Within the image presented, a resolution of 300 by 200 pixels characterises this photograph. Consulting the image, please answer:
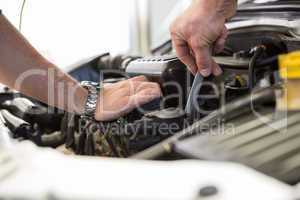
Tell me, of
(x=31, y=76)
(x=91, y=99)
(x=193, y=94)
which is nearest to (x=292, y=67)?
(x=193, y=94)

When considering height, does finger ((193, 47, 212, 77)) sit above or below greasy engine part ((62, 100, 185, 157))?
above

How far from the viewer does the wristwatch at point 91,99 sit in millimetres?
924

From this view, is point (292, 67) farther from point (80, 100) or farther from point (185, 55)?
point (80, 100)

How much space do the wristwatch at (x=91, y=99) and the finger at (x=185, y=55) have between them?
26cm

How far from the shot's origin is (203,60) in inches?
37.7

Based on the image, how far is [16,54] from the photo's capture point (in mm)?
995

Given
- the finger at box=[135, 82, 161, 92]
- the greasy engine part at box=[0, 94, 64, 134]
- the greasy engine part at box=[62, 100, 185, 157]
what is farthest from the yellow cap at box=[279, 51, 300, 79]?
the greasy engine part at box=[0, 94, 64, 134]

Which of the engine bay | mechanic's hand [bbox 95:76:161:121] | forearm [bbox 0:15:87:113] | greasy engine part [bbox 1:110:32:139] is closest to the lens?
the engine bay

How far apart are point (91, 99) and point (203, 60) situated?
12.7 inches

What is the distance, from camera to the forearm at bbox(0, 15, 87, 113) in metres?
0.98

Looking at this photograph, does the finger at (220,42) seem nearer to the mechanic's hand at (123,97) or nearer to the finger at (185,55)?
the finger at (185,55)

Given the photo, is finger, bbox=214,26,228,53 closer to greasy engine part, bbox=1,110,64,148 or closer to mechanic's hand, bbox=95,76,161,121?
mechanic's hand, bbox=95,76,161,121

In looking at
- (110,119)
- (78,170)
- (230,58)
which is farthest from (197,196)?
(230,58)

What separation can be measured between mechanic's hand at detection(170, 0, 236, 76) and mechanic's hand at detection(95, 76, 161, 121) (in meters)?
0.14
